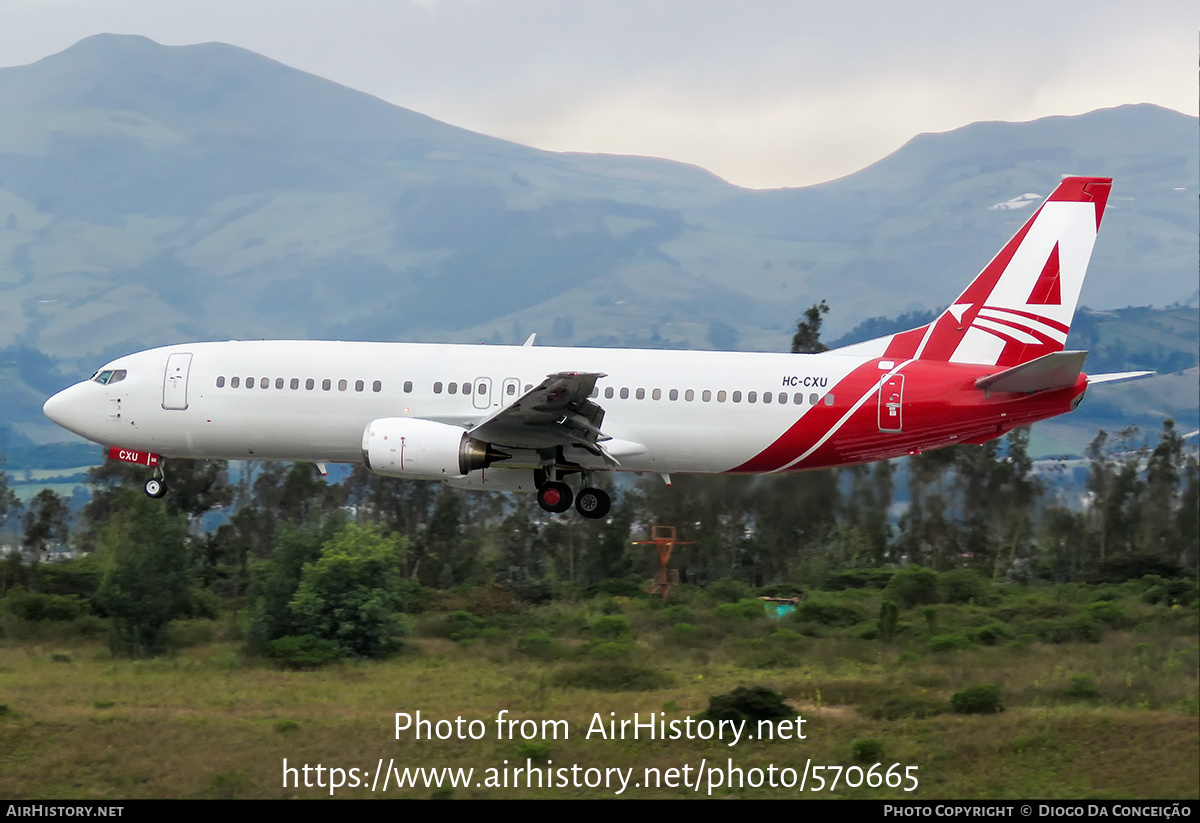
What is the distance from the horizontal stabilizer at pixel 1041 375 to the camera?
27.2m

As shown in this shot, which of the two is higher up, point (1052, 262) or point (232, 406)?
point (1052, 262)

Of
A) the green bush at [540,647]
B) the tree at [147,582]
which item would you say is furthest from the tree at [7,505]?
the green bush at [540,647]

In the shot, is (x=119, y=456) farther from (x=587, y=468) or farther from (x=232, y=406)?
(x=587, y=468)

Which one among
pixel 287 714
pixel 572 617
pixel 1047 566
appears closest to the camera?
pixel 287 714

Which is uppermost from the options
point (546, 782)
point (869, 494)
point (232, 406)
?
point (232, 406)

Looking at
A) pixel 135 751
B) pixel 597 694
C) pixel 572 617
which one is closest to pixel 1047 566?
pixel 572 617

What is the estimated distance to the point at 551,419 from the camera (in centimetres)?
2884

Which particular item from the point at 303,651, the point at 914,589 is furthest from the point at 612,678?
the point at 914,589

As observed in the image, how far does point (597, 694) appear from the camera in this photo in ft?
90.4

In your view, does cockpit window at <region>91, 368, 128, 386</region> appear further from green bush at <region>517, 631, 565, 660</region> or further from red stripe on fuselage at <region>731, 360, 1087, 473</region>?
red stripe on fuselage at <region>731, 360, 1087, 473</region>

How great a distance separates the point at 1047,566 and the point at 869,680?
3176cm

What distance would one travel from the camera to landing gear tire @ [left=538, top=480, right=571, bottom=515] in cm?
3044

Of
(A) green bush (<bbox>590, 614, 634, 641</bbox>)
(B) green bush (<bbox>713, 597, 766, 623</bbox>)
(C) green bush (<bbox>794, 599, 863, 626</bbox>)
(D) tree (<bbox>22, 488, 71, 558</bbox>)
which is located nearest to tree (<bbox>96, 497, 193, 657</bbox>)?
(A) green bush (<bbox>590, 614, 634, 641</bbox>)

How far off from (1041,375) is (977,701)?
290 inches
